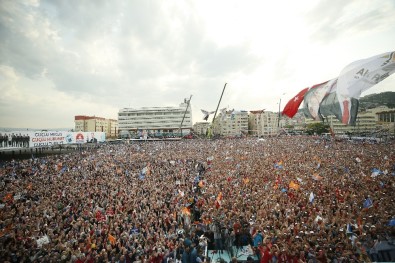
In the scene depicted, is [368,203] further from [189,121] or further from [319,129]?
[189,121]

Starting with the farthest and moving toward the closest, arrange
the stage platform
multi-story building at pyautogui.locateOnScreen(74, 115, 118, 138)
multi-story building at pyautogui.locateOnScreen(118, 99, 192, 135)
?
multi-story building at pyautogui.locateOnScreen(74, 115, 118, 138)
multi-story building at pyautogui.locateOnScreen(118, 99, 192, 135)
the stage platform

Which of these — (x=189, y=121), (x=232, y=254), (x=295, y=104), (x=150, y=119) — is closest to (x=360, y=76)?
(x=232, y=254)

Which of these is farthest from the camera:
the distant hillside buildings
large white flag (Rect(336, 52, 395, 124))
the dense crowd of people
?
the distant hillside buildings

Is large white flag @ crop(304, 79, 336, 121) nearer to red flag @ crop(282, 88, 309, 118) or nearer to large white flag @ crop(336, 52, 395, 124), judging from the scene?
red flag @ crop(282, 88, 309, 118)

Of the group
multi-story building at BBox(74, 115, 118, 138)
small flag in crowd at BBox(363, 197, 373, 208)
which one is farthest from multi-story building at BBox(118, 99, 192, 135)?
small flag in crowd at BBox(363, 197, 373, 208)

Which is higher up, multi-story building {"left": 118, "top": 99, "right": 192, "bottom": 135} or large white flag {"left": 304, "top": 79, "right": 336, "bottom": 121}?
multi-story building {"left": 118, "top": 99, "right": 192, "bottom": 135}

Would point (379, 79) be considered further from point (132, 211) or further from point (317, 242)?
point (132, 211)

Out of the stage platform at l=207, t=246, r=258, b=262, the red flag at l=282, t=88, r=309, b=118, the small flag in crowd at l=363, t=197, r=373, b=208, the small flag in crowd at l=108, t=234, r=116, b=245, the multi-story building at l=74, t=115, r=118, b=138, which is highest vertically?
the multi-story building at l=74, t=115, r=118, b=138

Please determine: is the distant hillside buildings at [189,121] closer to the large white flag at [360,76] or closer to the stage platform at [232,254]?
the large white flag at [360,76]

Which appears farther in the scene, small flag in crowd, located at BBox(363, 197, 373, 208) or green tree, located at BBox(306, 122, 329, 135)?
green tree, located at BBox(306, 122, 329, 135)
